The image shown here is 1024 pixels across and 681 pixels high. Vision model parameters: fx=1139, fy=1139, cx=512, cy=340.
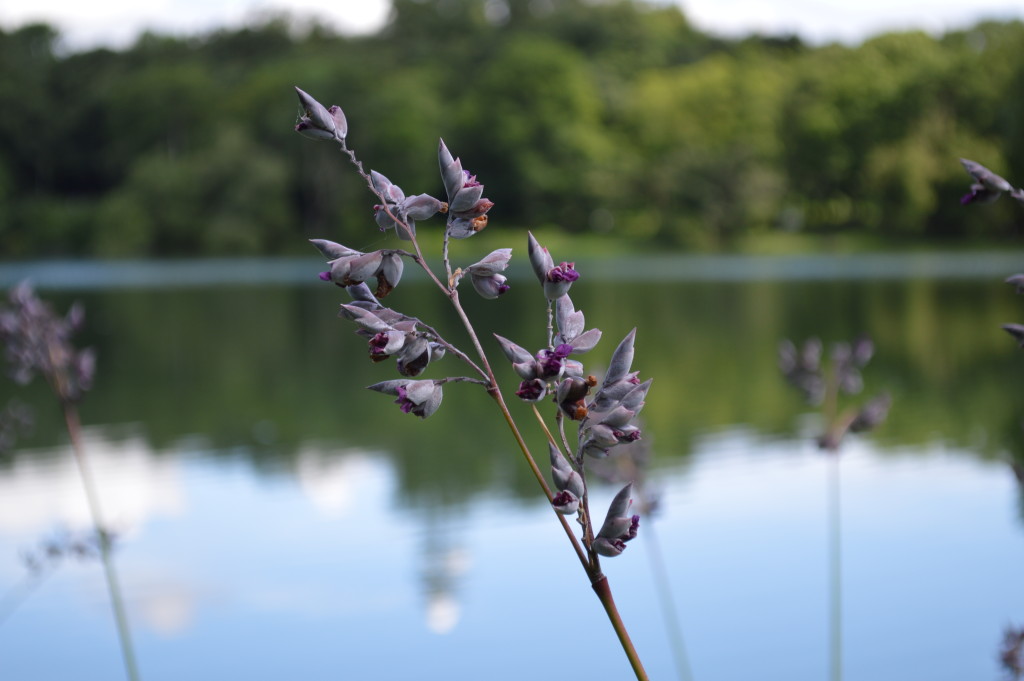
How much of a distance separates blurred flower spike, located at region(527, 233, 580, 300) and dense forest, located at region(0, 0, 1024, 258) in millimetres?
62120

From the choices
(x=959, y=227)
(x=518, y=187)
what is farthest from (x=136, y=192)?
(x=959, y=227)

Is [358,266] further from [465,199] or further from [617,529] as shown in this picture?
[617,529]

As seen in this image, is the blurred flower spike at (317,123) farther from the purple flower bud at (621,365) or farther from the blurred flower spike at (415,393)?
the purple flower bud at (621,365)

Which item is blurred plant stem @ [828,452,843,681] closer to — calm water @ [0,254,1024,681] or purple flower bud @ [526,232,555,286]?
calm water @ [0,254,1024,681]

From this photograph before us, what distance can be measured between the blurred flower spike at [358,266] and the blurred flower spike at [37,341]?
197 centimetres

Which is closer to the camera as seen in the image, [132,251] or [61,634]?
[61,634]

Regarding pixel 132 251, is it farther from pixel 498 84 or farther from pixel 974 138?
pixel 974 138

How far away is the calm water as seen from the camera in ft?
19.3

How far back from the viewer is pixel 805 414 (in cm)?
1316

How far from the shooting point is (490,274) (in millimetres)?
1261

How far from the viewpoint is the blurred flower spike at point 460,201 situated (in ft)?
3.90

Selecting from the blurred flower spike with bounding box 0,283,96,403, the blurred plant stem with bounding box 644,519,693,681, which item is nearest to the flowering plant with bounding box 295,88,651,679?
the blurred flower spike with bounding box 0,283,96,403

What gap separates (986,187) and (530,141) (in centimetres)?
8010

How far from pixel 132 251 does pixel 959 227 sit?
161ft
